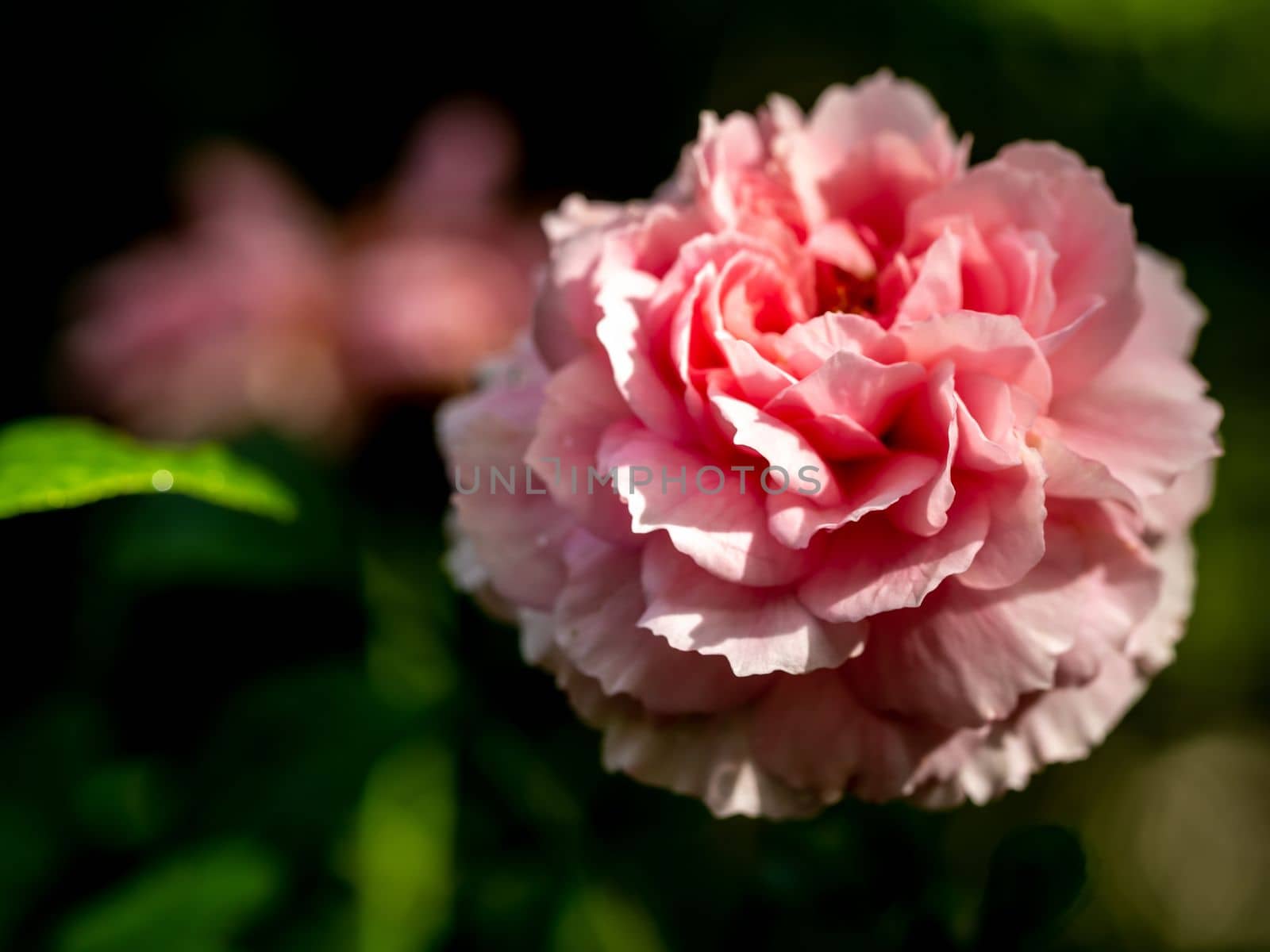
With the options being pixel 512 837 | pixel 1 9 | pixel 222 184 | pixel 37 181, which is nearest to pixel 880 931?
pixel 512 837

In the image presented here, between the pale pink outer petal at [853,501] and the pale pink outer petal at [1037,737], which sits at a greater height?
the pale pink outer petal at [853,501]

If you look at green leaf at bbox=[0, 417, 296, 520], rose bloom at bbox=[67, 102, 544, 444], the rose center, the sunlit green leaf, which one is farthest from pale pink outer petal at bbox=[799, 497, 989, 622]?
rose bloom at bbox=[67, 102, 544, 444]

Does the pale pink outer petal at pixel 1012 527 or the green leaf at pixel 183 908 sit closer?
the pale pink outer petal at pixel 1012 527

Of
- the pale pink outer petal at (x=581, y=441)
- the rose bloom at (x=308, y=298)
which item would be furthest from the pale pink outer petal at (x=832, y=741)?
the rose bloom at (x=308, y=298)

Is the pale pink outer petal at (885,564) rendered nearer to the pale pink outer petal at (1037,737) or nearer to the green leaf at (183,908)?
the pale pink outer petal at (1037,737)

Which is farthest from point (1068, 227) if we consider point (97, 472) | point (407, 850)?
point (407, 850)

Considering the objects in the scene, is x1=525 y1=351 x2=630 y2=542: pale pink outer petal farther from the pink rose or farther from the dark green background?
the pink rose

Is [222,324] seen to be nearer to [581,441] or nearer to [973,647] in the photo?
[581,441]

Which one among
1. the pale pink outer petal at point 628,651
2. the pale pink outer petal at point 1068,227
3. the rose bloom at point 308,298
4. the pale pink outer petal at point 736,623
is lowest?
the rose bloom at point 308,298
